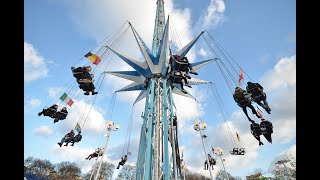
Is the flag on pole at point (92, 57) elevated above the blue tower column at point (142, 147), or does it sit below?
above

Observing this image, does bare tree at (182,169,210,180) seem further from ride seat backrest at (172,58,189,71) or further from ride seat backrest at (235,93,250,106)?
ride seat backrest at (235,93,250,106)

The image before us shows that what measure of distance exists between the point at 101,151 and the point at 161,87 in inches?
365

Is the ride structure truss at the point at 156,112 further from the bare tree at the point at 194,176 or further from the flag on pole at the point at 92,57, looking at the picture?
the bare tree at the point at 194,176

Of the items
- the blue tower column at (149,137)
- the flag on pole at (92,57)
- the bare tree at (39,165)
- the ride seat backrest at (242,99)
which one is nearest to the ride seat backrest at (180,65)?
the ride seat backrest at (242,99)

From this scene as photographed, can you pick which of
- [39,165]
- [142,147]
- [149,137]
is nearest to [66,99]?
[149,137]

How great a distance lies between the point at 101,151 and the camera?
22.6 metres

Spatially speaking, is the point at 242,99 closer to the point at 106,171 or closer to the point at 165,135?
the point at 165,135

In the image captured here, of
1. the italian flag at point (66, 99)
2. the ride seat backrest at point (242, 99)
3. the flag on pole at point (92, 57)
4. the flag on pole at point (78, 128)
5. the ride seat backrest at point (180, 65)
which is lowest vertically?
the ride seat backrest at point (242, 99)

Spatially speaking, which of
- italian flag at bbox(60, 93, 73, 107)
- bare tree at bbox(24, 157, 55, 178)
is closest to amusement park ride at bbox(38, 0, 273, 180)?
italian flag at bbox(60, 93, 73, 107)

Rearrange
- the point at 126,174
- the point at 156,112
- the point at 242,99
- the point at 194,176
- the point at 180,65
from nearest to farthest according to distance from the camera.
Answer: the point at 242,99 < the point at 180,65 < the point at 156,112 < the point at 126,174 < the point at 194,176
